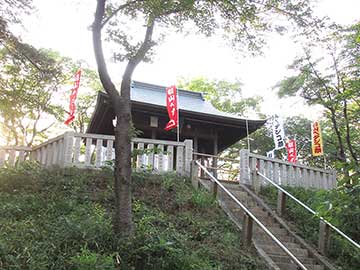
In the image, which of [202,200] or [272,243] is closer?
[272,243]

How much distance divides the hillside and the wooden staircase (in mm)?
369

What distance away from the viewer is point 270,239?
7.64 metres

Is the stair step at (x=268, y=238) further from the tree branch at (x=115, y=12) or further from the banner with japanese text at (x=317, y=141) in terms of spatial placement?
the banner with japanese text at (x=317, y=141)

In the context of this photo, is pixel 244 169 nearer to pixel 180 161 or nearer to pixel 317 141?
pixel 180 161

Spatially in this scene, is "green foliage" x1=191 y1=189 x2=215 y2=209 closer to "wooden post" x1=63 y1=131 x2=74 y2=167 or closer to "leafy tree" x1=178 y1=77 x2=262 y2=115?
"wooden post" x1=63 y1=131 x2=74 y2=167

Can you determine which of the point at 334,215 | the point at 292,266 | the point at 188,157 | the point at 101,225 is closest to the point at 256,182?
the point at 188,157

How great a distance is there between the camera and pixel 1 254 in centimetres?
499

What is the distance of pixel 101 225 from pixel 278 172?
21.3ft

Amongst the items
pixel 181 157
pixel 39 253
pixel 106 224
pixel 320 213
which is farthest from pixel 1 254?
pixel 181 157

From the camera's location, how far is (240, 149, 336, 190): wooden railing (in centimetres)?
1054

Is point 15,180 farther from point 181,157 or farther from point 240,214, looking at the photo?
point 240,214

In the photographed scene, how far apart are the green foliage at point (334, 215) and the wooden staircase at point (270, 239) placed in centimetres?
35

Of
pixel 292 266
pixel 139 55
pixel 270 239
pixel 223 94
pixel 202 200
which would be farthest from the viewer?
pixel 223 94

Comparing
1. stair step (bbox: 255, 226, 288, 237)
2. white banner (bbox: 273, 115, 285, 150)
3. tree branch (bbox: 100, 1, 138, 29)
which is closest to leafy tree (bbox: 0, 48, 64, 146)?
tree branch (bbox: 100, 1, 138, 29)
